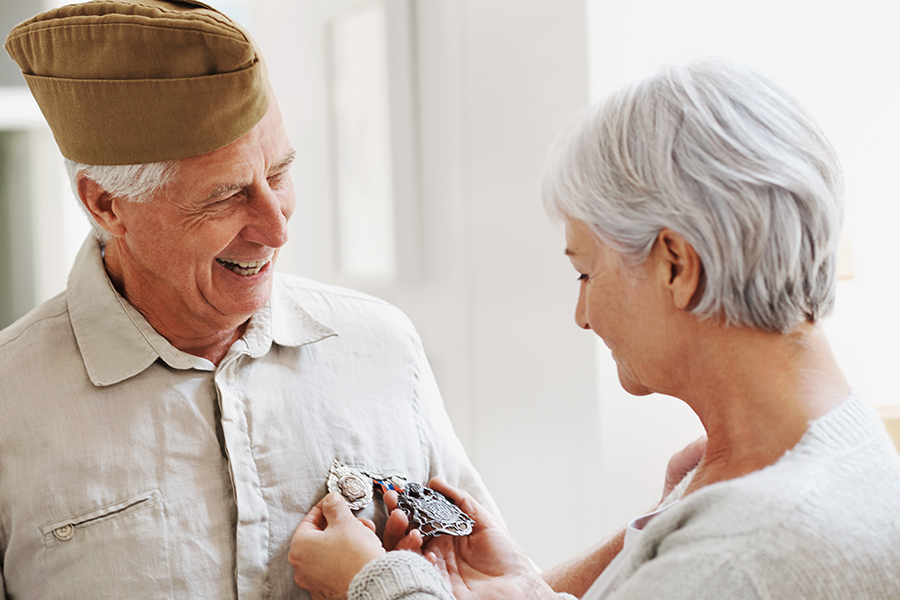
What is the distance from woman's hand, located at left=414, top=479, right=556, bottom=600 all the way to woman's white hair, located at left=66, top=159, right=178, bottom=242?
0.72 m

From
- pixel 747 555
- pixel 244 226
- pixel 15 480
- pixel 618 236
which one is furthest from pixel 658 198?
pixel 15 480

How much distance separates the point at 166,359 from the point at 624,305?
728 millimetres

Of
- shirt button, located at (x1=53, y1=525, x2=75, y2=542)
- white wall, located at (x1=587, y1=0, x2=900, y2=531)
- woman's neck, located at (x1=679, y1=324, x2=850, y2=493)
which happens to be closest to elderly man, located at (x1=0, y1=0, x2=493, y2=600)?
shirt button, located at (x1=53, y1=525, x2=75, y2=542)

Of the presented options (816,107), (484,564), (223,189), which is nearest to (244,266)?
(223,189)

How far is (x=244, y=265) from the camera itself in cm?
135

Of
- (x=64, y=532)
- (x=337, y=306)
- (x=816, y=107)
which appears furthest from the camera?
(x=816, y=107)

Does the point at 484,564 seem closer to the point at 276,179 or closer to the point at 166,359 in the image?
the point at 166,359

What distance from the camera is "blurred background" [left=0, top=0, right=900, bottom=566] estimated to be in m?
2.39

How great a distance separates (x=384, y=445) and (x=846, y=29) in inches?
74.2

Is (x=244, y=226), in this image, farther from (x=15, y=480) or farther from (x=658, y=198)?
(x=658, y=198)

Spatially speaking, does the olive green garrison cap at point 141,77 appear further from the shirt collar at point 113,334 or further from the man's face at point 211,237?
the shirt collar at point 113,334

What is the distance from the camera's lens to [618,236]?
100 cm

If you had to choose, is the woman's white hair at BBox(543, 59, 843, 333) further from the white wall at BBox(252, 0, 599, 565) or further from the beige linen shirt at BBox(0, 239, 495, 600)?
the white wall at BBox(252, 0, 599, 565)

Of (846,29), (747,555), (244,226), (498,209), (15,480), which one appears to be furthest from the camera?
(498,209)
